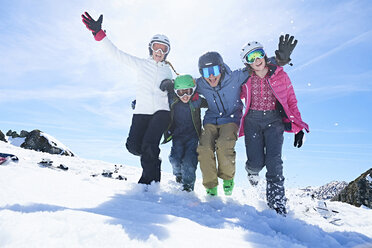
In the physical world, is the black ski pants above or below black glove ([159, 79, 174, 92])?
below

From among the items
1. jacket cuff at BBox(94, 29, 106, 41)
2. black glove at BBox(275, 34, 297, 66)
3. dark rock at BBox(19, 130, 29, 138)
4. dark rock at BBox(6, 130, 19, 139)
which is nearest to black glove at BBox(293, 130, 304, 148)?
black glove at BBox(275, 34, 297, 66)

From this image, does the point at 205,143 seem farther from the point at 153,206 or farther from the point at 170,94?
the point at 153,206

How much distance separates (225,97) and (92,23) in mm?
2944

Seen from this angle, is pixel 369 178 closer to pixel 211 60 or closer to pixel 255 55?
pixel 255 55

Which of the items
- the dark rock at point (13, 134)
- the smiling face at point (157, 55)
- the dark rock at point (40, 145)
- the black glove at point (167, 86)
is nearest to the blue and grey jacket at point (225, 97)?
the black glove at point (167, 86)

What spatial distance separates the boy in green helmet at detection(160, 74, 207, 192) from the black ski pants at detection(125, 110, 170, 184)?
28cm

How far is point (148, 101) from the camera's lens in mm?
5211

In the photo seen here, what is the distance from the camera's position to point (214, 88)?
196 inches

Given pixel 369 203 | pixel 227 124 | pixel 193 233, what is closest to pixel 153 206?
pixel 193 233

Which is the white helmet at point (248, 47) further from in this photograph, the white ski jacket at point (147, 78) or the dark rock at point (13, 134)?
the dark rock at point (13, 134)

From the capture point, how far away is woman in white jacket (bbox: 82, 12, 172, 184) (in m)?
4.94

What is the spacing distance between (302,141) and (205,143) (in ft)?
5.54

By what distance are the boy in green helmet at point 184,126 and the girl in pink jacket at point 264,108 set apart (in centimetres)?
93

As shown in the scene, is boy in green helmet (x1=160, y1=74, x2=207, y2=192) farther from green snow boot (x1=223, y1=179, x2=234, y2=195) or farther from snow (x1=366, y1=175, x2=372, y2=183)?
snow (x1=366, y1=175, x2=372, y2=183)
